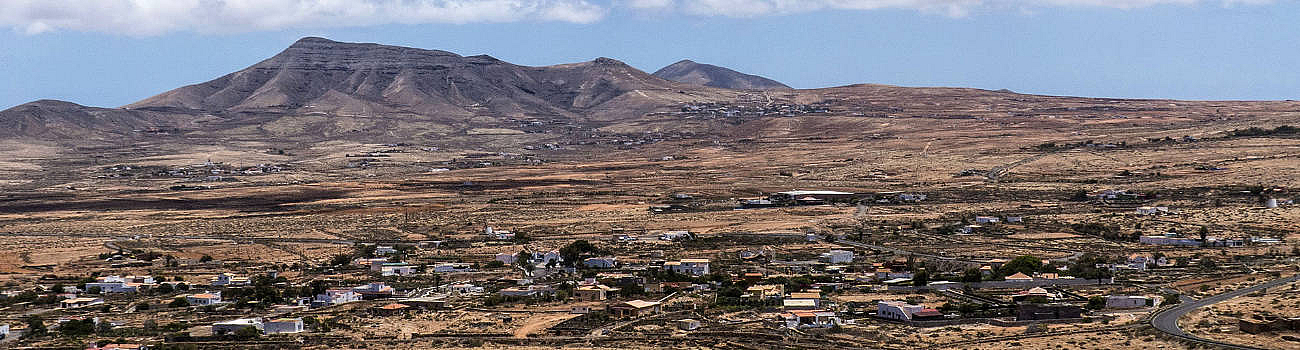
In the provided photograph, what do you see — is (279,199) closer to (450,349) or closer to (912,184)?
(912,184)

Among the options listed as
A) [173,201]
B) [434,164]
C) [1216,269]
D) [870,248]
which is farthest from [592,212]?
[434,164]

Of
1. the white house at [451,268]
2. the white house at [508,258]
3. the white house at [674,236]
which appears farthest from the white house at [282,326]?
the white house at [674,236]

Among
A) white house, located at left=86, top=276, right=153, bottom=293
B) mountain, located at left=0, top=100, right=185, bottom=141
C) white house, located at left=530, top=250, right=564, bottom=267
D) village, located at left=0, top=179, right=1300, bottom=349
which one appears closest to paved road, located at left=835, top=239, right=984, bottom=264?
village, located at left=0, top=179, right=1300, bottom=349

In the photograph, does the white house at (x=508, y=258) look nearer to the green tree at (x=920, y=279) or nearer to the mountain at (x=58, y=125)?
the green tree at (x=920, y=279)

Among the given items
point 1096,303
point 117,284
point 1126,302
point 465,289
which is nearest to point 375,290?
point 465,289

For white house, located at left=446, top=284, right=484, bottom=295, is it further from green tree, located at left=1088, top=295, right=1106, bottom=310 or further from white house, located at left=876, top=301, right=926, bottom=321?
green tree, located at left=1088, top=295, right=1106, bottom=310

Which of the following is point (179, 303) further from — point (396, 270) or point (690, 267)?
point (690, 267)
